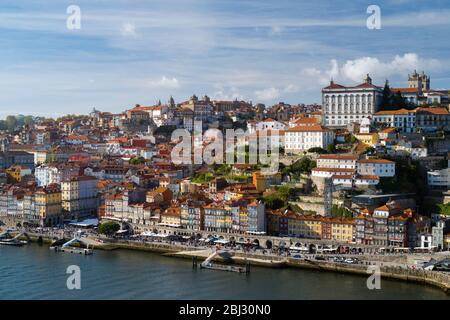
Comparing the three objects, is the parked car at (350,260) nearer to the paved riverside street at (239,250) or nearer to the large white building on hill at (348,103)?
the paved riverside street at (239,250)

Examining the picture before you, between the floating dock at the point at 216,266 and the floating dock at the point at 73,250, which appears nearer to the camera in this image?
the floating dock at the point at 216,266

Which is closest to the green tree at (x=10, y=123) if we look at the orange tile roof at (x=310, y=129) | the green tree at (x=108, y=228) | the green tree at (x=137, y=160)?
the green tree at (x=137, y=160)

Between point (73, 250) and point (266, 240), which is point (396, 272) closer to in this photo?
point (266, 240)

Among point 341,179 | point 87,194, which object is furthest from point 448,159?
point 87,194

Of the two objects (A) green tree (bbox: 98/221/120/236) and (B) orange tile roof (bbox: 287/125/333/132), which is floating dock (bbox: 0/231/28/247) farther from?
(B) orange tile roof (bbox: 287/125/333/132)

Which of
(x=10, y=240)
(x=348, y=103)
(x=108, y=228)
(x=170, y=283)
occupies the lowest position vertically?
(x=170, y=283)

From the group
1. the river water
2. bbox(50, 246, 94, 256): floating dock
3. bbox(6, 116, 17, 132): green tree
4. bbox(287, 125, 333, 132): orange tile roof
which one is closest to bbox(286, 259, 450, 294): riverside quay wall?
the river water

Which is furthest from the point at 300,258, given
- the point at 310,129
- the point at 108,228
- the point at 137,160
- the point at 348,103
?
the point at 137,160

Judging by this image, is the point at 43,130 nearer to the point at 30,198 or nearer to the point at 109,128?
the point at 109,128

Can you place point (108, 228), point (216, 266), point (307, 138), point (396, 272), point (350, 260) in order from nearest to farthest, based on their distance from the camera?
1. point (396, 272)
2. point (350, 260)
3. point (216, 266)
4. point (108, 228)
5. point (307, 138)
